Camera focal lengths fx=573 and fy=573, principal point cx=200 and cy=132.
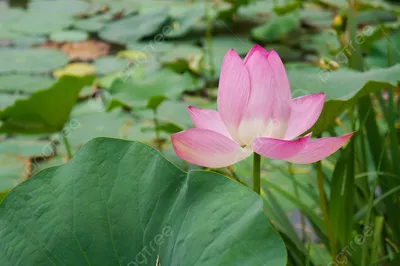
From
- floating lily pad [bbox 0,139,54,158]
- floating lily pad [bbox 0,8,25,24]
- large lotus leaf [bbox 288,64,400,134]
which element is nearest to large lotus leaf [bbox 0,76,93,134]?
floating lily pad [bbox 0,139,54,158]

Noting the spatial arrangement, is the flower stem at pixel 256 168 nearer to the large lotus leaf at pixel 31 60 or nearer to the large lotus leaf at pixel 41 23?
the large lotus leaf at pixel 31 60

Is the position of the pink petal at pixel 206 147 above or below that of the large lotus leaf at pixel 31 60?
above

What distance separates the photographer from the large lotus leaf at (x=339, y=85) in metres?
0.76

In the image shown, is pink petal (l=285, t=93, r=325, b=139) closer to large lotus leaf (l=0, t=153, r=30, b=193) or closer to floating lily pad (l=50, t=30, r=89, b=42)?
large lotus leaf (l=0, t=153, r=30, b=193)

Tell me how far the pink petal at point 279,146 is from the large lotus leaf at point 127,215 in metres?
0.08

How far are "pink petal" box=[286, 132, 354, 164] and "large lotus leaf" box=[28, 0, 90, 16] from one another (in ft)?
9.18

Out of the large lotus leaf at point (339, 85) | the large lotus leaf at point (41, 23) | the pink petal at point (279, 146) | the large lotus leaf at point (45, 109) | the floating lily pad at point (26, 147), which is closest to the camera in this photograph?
the pink petal at point (279, 146)

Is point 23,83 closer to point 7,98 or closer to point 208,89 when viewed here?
point 7,98

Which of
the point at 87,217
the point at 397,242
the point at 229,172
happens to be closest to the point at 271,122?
the point at 87,217

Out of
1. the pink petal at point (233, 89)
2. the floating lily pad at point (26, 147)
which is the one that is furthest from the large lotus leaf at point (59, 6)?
the pink petal at point (233, 89)

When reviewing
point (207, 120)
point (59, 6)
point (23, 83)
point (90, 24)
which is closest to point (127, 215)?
point (207, 120)

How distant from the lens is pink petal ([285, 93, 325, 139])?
0.55m

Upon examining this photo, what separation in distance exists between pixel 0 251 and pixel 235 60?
0.33 metres

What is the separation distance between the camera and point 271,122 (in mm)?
548
